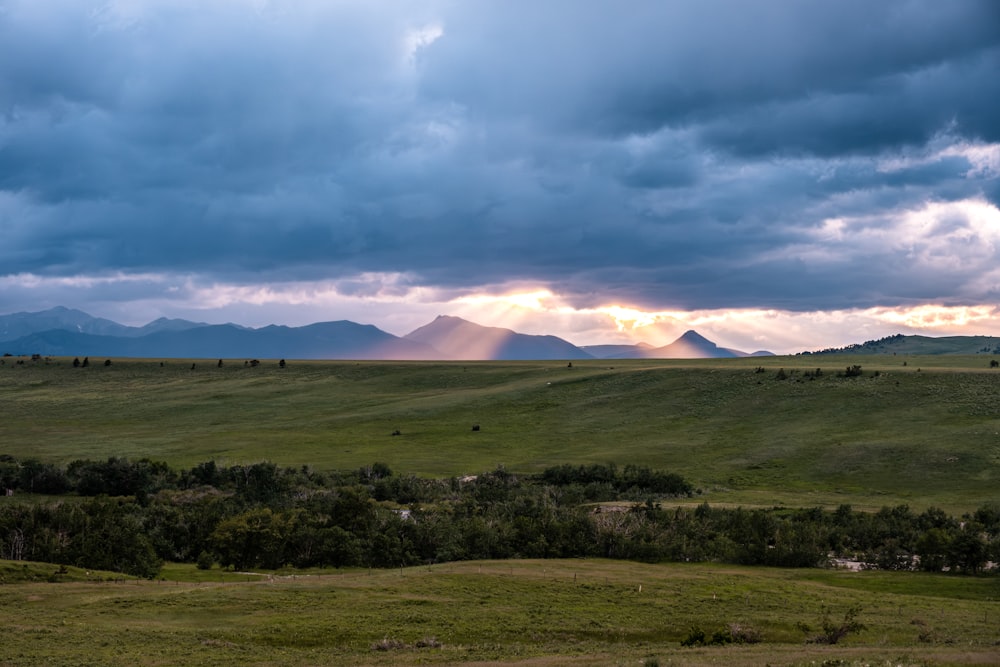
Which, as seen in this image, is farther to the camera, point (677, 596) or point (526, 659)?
point (677, 596)

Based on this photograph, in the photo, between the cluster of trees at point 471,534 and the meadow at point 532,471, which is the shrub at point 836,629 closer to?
the meadow at point 532,471

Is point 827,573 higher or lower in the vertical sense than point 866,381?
lower

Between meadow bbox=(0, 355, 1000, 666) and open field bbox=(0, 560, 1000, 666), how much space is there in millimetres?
172

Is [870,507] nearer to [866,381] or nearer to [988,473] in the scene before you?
[988,473]

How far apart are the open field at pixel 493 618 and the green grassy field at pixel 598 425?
32.3 meters

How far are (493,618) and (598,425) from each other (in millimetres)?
86965

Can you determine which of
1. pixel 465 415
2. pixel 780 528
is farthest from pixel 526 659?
pixel 465 415

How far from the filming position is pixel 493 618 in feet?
135

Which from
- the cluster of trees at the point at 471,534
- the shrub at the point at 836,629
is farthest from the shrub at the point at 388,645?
the cluster of trees at the point at 471,534

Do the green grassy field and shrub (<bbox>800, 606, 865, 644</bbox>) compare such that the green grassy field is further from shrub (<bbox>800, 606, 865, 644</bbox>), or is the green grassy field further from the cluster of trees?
shrub (<bbox>800, 606, 865, 644</bbox>)

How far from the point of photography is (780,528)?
6162 centimetres

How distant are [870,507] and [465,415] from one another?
239 ft

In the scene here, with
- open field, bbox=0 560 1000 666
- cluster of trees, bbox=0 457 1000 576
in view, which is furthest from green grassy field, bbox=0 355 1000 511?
open field, bbox=0 560 1000 666

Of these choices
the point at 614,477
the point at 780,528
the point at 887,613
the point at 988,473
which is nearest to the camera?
the point at 887,613
